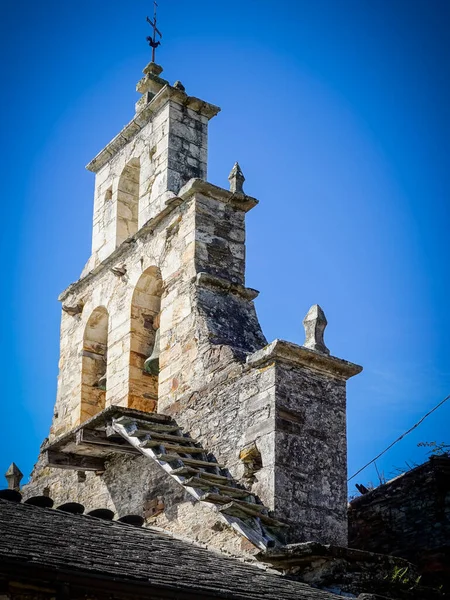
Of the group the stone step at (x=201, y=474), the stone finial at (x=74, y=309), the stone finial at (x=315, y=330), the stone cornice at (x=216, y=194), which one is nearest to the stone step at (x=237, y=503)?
the stone step at (x=201, y=474)

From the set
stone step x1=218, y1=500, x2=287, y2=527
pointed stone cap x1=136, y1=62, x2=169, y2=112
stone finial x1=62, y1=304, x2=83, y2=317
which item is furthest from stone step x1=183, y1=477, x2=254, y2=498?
pointed stone cap x1=136, y1=62, x2=169, y2=112

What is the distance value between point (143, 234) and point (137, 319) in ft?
3.31

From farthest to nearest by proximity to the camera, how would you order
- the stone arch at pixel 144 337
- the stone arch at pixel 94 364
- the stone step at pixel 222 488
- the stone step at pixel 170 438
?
the stone arch at pixel 94 364 → the stone arch at pixel 144 337 → the stone step at pixel 170 438 → the stone step at pixel 222 488

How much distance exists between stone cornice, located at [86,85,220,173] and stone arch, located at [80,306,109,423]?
7.33ft

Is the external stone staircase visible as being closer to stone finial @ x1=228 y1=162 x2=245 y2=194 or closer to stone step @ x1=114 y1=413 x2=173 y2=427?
stone step @ x1=114 y1=413 x2=173 y2=427

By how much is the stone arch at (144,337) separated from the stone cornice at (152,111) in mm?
2163

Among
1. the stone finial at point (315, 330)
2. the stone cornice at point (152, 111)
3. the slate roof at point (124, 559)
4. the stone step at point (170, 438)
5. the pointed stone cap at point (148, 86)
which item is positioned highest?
the pointed stone cap at point (148, 86)

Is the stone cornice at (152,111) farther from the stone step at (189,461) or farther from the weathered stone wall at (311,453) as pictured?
the stone step at (189,461)

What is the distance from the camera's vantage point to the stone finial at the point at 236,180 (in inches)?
483

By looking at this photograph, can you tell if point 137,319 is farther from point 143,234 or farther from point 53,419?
point 53,419

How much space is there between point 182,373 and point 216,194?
2.11 m

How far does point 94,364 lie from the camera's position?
13.2 meters

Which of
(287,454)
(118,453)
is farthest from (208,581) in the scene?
(118,453)

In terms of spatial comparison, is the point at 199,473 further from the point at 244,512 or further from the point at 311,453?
the point at 311,453
